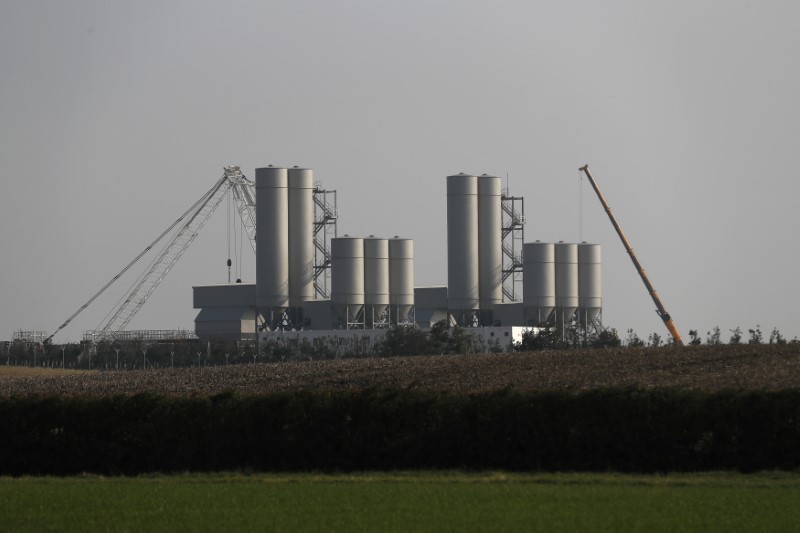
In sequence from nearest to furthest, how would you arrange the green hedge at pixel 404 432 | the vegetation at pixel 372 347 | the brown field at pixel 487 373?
the green hedge at pixel 404 432 → the brown field at pixel 487 373 → the vegetation at pixel 372 347

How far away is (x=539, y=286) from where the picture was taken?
347 feet

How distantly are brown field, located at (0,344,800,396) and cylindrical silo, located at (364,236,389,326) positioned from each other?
2479 cm

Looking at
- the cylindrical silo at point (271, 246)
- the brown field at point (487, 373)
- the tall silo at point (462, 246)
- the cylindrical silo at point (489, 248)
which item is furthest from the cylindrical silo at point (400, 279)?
the brown field at point (487, 373)

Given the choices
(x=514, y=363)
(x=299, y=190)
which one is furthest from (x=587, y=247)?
(x=514, y=363)

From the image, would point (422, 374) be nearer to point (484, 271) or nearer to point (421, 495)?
point (421, 495)

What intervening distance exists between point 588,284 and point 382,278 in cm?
1601

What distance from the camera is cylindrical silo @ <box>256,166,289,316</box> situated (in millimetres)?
104188

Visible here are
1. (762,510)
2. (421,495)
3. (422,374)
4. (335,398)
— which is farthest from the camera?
(422,374)

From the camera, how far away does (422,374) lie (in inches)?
2628

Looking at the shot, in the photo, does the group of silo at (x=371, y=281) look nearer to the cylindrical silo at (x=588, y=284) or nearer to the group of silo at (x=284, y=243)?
the group of silo at (x=284, y=243)

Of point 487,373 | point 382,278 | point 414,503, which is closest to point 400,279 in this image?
point 382,278

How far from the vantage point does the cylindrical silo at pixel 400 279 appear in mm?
107000

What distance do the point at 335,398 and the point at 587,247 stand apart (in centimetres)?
6764

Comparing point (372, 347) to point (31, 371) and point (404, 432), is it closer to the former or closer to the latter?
point (31, 371)
